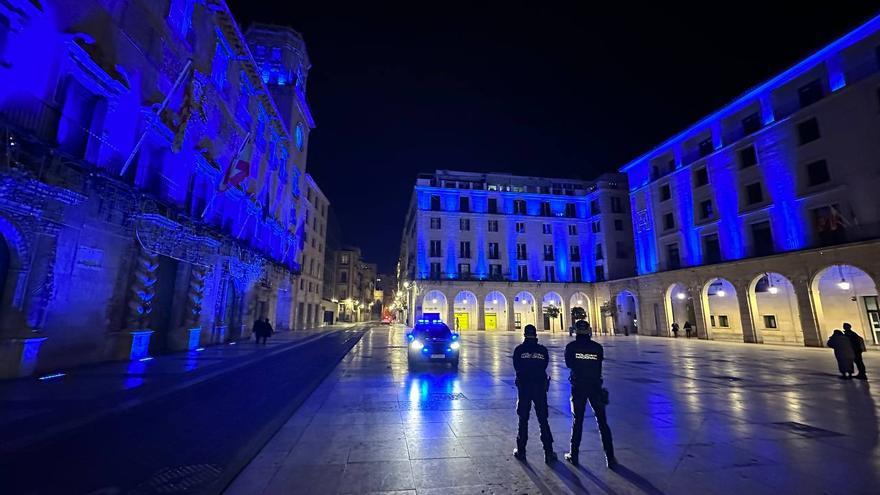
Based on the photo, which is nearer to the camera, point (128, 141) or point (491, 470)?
point (491, 470)

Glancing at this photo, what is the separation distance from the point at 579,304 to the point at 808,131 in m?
28.5

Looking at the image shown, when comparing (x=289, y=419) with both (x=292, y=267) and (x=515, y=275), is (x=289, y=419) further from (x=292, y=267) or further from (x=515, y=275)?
(x=515, y=275)

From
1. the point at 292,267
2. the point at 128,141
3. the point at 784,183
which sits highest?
the point at 784,183

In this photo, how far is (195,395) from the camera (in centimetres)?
891

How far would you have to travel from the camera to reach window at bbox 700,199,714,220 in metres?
30.3

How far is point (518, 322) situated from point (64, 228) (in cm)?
4265

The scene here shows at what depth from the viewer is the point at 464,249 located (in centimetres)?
4653

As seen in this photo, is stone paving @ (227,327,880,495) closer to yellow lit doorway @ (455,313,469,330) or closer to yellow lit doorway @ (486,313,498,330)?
yellow lit doorway @ (455,313,469,330)

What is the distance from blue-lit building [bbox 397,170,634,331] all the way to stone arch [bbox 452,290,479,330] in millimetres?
129

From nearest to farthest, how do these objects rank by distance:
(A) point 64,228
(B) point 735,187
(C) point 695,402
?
(C) point 695,402, (A) point 64,228, (B) point 735,187

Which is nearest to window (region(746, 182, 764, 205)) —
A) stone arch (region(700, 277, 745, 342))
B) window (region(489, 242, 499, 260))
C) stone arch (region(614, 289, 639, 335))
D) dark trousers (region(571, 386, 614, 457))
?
stone arch (region(700, 277, 745, 342))

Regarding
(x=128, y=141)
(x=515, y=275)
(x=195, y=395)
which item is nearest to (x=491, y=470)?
(x=195, y=395)

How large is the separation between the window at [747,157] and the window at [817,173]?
3.53m

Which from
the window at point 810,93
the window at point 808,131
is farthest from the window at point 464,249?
the window at point 810,93
